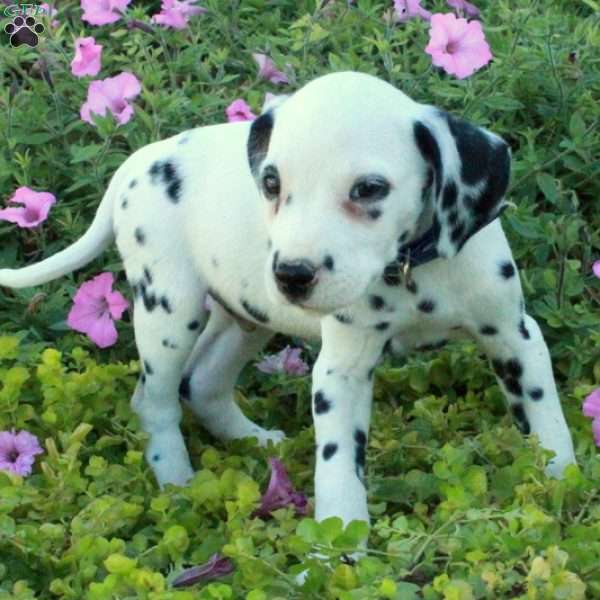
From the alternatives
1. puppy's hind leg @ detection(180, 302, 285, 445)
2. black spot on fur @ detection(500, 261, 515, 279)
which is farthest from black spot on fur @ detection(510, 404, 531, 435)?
puppy's hind leg @ detection(180, 302, 285, 445)

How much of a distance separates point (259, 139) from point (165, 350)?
880 millimetres

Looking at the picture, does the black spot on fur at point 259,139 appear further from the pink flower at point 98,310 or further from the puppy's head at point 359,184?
the pink flower at point 98,310

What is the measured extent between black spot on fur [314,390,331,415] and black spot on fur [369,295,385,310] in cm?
27

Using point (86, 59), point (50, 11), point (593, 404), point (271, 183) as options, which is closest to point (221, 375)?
point (593, 404)

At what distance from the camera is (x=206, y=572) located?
3.76 metres

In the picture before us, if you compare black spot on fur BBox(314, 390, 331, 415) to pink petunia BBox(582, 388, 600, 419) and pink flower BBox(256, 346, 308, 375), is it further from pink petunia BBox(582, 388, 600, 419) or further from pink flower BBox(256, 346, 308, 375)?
pink flower BBox(256, 346, 308, 375)

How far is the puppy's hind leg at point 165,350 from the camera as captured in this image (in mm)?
4539

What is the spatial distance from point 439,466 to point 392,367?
117cm

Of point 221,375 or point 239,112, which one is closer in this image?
point 221,375

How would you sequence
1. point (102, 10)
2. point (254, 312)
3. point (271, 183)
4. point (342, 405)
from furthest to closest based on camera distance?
point (102, 10) < point (254, 312) < point (342, 405) < point (271, 183)

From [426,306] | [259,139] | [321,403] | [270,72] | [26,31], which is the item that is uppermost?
[259,139]

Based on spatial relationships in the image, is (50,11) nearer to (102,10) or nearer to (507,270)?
(102,10)

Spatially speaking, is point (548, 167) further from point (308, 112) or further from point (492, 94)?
point (308, 112)

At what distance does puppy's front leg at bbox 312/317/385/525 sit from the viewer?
4027 millimetres
